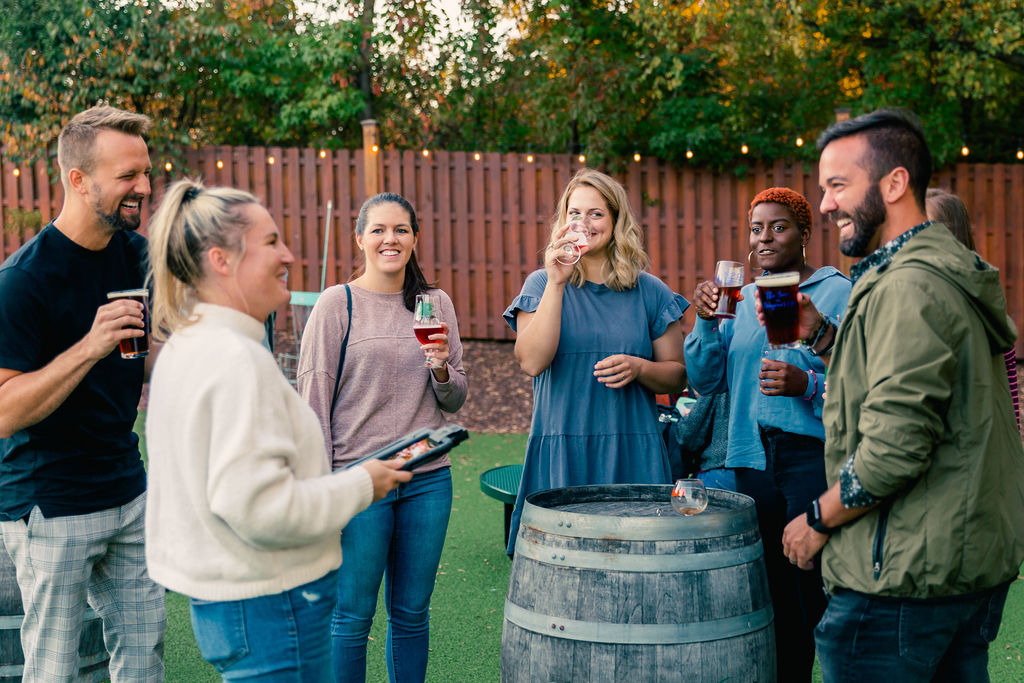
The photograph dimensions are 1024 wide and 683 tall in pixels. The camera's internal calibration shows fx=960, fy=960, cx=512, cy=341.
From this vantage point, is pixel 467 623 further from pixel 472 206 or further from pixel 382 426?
pixel 472 206

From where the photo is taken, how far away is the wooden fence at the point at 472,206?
11680mm

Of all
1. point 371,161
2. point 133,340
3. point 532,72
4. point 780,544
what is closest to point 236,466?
point 133,340

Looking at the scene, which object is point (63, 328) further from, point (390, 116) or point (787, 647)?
point (390, 116)

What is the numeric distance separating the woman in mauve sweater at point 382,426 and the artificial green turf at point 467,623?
31.8 inches

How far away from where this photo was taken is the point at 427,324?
320 cm

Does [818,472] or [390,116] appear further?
[390,116]

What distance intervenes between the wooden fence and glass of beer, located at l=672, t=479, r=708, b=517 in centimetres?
881

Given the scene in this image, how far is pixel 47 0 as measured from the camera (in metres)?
11.6

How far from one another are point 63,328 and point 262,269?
1078mm

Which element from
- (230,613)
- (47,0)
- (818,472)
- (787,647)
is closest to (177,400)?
(230,613)

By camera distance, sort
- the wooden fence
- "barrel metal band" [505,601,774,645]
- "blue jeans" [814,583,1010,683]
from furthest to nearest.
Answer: the wooden fence
"barrel metal band" [505,601,774,645]
"blue jeans" [814,583,1010,683]

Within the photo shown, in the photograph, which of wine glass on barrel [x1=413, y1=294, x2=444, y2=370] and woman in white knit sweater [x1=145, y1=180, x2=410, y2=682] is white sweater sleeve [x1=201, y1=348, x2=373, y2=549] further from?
wine glass on barrel [x1=413, y1=294, x2=444, y2=370]

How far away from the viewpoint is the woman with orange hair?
Answer: 10.3ft

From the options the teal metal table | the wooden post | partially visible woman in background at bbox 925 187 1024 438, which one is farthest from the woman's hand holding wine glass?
the wooden post
